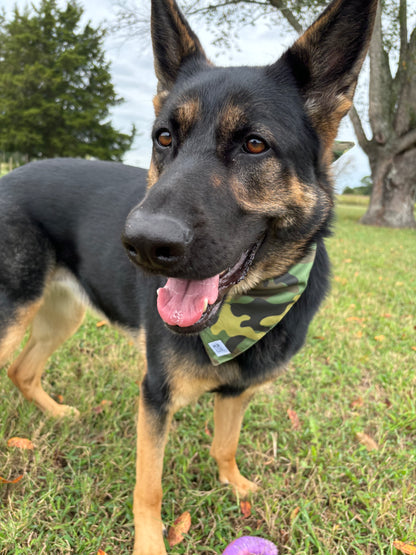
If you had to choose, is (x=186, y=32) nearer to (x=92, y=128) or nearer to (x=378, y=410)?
(x=378, y=410)

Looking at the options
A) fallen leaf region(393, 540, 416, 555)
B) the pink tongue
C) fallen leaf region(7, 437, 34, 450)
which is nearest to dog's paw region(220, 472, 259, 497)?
fallen leaf region(393, 540, 416, 555)

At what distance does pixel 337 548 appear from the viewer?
2.03m

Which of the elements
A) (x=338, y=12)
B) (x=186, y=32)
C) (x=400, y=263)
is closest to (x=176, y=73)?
(x=186, y=32)

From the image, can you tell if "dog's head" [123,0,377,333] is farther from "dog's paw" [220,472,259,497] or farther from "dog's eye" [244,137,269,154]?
"dog's paw" [220,472,259,497]

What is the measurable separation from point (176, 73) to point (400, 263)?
7889 mm

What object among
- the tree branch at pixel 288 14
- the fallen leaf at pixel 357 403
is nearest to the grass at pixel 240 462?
the fallen leaf at pixel 357 403

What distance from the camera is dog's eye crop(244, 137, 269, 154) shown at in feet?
5.86

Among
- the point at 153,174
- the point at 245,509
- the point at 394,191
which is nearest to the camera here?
the point at 153,174

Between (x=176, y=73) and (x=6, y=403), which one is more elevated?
(x=176, y=73)

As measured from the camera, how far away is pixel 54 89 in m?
36.3

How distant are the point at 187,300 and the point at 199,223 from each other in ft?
1.20

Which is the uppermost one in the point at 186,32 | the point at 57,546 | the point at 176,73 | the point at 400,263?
the point at 186,32

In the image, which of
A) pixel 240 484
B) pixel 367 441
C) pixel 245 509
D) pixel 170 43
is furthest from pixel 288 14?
pixel 245 509

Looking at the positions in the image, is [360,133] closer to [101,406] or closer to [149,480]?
[101,406]
